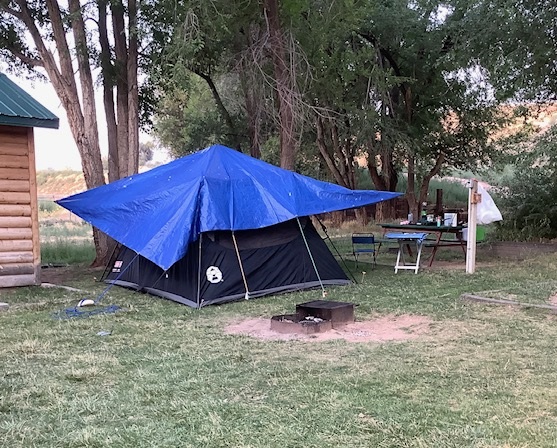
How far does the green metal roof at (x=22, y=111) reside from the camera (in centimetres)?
823

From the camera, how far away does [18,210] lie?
8.90m

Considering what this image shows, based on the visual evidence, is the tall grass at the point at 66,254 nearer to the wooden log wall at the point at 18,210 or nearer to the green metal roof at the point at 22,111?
the wooden log wall at the point at 18,210

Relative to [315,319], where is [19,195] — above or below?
above

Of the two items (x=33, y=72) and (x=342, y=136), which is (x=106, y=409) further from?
(x=342, y=136)

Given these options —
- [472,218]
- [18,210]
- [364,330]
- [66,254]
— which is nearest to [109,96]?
[66,254]

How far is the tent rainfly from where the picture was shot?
7.83m

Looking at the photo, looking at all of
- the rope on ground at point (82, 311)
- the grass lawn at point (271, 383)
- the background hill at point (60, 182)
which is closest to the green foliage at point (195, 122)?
the rope on ground at point (82, 311)

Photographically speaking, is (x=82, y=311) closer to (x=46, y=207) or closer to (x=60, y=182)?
(x=46, y=207)

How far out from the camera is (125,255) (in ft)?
32.0

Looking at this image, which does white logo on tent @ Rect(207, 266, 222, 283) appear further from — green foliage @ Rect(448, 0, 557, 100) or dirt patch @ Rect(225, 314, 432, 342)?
green foliage @ Rect(448, 0, 557, 100)

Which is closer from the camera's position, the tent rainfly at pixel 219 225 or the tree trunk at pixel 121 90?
the tent rainfly at pixel 219 225

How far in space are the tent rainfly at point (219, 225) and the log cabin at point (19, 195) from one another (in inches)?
30.5

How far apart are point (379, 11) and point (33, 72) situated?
27.6 ft

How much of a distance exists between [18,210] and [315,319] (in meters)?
5.23
